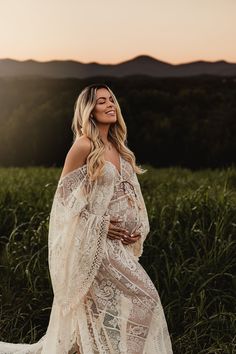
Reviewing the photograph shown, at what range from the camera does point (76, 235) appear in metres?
3.60

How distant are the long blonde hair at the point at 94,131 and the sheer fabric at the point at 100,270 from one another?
7cm

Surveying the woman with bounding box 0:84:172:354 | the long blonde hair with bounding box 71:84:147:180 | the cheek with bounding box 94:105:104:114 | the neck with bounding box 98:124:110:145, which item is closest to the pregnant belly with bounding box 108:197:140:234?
the woman with bounding box 0:84:172:354

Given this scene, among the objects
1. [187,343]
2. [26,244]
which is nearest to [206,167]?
[26,244]

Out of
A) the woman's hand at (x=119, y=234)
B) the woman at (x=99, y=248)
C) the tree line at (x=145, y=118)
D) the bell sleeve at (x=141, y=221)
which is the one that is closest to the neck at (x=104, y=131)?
the woman at (x=99, y=248)

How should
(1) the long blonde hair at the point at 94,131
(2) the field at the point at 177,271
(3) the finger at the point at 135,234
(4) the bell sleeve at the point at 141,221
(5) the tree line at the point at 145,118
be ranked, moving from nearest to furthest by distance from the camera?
(1) the long blonde hair at the point at 94,131, (3) the finger at the point at 135,234, (4) the bell sleeve at the point at 141,221, (2) the field at the point at 177,271, (5) the tree line at the point at 145,118

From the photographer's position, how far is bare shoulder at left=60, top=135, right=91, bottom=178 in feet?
11.6

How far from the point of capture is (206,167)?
957 centimetres

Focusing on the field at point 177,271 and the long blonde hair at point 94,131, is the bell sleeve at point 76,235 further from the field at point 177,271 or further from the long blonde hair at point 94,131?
the field at point 177,271

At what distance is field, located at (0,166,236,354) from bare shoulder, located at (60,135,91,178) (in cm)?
139

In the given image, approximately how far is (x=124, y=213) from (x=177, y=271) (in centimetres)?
123

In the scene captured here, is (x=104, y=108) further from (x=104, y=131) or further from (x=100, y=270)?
(x=100, y=270)

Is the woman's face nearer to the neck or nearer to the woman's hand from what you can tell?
the neck

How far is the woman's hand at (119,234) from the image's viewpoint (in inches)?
142

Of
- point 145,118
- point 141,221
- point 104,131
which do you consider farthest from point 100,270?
point 145,118
